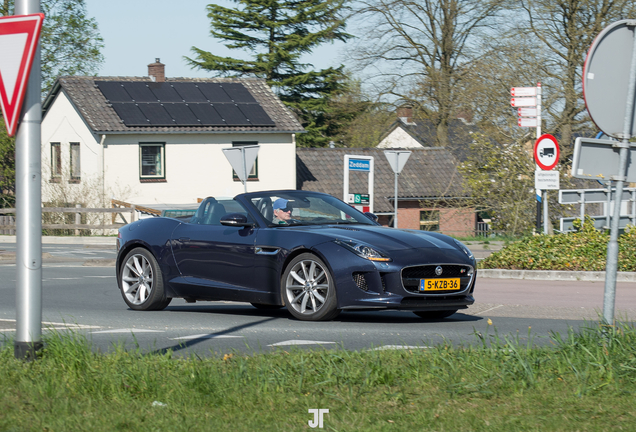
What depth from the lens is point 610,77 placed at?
6.31 meters

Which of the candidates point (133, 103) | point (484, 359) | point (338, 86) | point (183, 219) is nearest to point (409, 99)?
point (338, 86)

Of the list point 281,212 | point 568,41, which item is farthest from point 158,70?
point 281,212

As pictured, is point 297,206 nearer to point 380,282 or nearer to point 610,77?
point 380,282

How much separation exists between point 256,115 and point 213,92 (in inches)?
102

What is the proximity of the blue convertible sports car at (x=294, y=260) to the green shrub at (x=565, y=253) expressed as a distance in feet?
20.4

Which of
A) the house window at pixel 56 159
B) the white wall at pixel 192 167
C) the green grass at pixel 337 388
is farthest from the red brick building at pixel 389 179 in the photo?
the green grass at pixel 337 388

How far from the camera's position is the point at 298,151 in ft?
156

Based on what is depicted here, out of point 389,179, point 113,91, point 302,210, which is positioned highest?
point 113,91

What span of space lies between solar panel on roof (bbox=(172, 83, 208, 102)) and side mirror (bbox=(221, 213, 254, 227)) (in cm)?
3520

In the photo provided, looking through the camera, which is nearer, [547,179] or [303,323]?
[303,323]

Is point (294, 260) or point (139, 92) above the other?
point (139, 92)

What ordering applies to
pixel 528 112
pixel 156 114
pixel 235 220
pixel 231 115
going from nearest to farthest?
1. pixel 235 220
2. pixel 528 112
3. pixel 156 114
4. pixel 231 115

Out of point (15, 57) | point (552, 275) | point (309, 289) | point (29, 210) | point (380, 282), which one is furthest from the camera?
point (552, 275)

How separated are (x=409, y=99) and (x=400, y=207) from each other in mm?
5890
